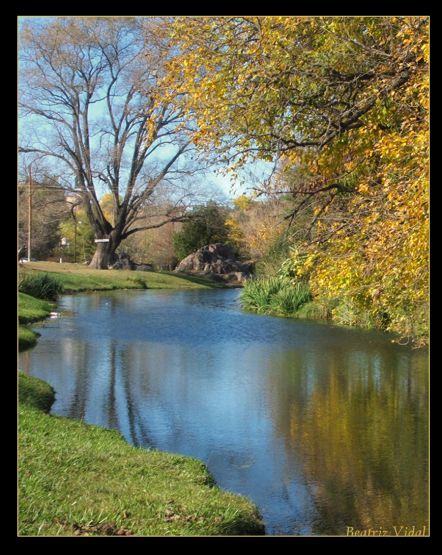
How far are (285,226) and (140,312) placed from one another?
7.28m

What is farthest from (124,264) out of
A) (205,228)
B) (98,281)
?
Result: (205,228)

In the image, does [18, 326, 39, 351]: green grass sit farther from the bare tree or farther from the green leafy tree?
the green leafy tree

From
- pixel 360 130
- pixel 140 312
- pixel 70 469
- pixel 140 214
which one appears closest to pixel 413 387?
pixel 360 130

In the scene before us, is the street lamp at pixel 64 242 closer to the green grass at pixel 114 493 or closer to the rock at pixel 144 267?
the rock at pixel 144 267

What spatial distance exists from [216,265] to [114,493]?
239 inches

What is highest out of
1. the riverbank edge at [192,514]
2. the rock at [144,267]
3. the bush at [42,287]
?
the rock at [144,267]

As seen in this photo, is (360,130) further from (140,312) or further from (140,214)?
(140,312)

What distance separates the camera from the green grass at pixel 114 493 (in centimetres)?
362

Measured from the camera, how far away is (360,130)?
5781 millimetres

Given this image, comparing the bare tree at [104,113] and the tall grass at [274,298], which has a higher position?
the bare tree at [104,113]

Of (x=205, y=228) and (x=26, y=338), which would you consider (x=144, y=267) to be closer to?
(x=26, y=338)

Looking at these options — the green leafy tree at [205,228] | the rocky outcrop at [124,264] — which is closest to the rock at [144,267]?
the rocky outcrop at [124,264]

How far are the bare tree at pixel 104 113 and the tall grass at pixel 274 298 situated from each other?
3373 millimetres

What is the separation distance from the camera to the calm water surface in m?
5.01
